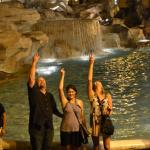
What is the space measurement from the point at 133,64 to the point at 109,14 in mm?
16333

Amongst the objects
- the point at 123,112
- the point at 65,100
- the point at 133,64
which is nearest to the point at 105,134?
the point at 65,100

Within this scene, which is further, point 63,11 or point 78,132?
point 63,11

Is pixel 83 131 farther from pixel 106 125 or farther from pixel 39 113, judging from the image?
pixel 39 113

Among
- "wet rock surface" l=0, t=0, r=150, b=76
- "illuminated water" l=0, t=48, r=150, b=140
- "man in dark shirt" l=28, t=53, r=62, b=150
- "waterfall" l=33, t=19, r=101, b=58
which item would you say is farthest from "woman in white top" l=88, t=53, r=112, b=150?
"waterfall" l=33, t=19, r=101, b=58

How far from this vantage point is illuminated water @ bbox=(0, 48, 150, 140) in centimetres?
823

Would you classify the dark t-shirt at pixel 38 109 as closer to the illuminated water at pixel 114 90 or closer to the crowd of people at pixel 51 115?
the crowd of people at pixel 51 115

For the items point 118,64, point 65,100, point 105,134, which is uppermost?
point 65,100

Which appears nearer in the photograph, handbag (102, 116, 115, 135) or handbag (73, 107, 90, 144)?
handbag (73, 107, 90, 144)

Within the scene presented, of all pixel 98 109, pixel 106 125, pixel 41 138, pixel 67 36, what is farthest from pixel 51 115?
pixel 67 36

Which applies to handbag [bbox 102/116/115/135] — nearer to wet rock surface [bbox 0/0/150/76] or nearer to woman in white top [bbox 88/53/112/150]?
woman in white top [bbox 88/53/112/150]

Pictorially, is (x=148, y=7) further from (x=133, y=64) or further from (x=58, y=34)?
(x=133, y=64)

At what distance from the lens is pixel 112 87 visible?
12242 millimetres

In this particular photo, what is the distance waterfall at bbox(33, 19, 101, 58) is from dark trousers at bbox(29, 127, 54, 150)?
15133 mm

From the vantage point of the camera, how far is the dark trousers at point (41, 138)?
502cm
